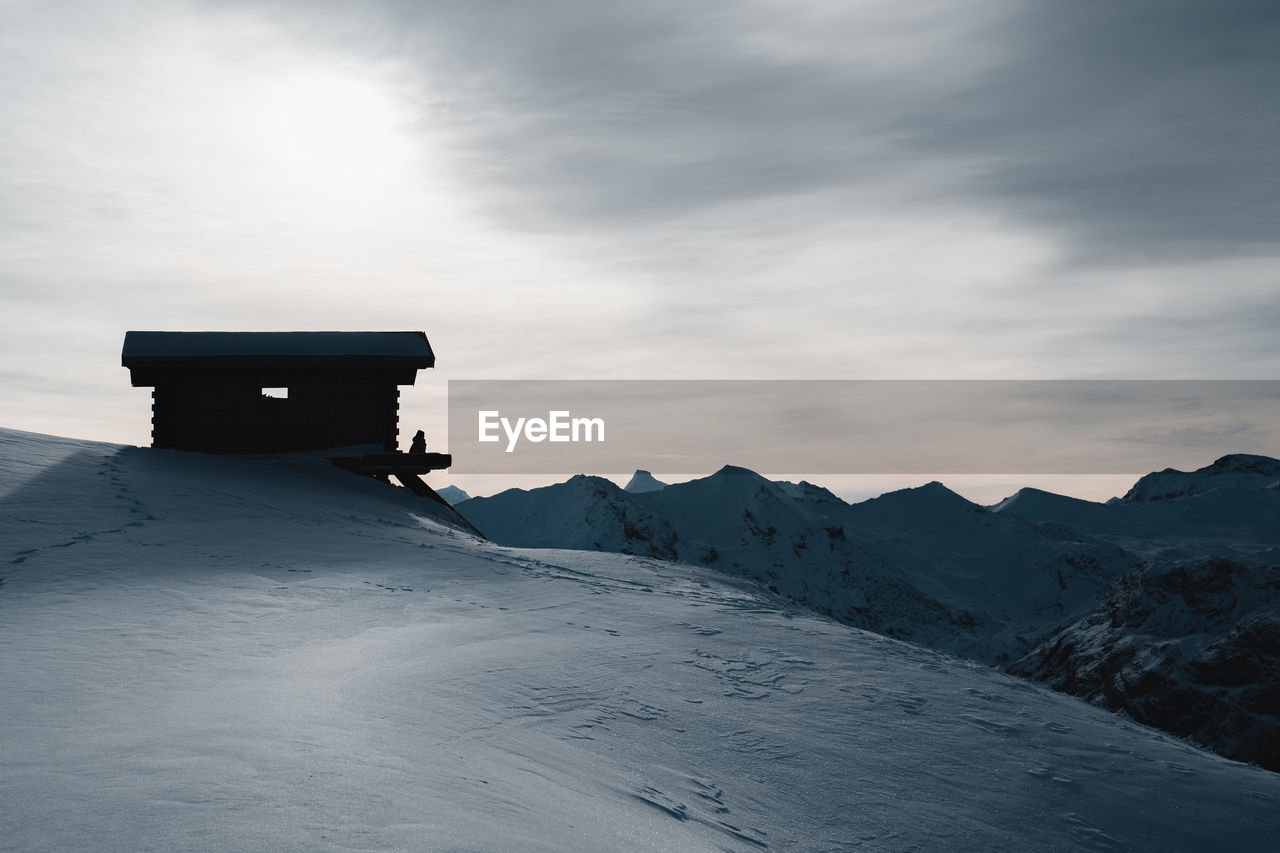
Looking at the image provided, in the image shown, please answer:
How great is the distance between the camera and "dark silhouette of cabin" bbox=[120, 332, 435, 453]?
19.2 meters

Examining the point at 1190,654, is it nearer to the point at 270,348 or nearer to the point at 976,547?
the point at 270,348

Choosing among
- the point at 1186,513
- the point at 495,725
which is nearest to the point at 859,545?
the point at 1186,513

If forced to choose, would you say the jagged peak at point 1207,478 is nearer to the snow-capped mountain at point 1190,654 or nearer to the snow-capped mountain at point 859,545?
the snow-capped mountain at point 859,545

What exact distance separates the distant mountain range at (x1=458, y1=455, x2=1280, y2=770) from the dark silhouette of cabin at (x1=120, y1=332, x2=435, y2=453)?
120 feet

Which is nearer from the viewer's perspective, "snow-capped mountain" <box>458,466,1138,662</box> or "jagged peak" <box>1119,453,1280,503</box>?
"snow-capped mountain" <box>458,466,1138,662</box>

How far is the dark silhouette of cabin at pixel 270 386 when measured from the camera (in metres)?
19.2

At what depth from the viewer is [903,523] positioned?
121 meters

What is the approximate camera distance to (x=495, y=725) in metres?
5.33

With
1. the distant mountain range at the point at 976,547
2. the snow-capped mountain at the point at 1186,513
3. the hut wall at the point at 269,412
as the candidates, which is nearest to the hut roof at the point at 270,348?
the hut wall at the point at 269,412

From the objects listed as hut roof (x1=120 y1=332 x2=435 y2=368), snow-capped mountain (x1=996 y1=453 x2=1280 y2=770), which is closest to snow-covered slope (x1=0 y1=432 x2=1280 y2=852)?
hut roof (x1=120 y1=332 x2=435 y2=368)

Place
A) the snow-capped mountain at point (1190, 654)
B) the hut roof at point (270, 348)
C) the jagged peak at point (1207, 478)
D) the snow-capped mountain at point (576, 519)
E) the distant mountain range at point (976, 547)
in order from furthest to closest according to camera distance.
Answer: the jagged peak at point (1207, 478)
the snow-capped mountain at point (576, 519)
the distant mountain range at point (976, 547)
the snow-capped mountain at point (1190, 654)
the hut roof at point (270, 348)

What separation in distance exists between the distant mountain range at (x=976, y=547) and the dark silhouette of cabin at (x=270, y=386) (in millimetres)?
36515

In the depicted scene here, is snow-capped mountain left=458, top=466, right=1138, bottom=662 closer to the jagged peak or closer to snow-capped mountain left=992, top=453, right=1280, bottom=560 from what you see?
snow-capped mountain left=992, top=453, right=1280, bottom=560

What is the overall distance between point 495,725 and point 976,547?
112660 millimetres
